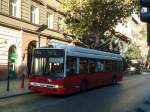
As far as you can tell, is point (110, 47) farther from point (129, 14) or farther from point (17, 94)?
point (17, 94)

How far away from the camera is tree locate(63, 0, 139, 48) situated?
106 feet

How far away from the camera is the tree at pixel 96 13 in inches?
1270

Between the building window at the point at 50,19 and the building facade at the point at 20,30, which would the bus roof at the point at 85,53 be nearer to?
the building facade at the point at 20,30

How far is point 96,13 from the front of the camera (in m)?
32.8

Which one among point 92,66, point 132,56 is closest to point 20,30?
point 92,66

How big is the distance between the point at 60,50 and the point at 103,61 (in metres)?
6.94

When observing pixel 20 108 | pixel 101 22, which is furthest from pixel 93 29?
pixel 20 108

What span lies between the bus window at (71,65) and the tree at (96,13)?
47.5 ft

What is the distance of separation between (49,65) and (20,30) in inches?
436

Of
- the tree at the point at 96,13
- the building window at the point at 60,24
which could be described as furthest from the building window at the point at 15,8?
the building window at the point at 60,24

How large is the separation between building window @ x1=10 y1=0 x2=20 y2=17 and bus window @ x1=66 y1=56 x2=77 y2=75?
33.3ft

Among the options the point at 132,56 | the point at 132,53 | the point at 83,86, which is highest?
the point at 132,53

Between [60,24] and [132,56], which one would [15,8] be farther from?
[132,56]

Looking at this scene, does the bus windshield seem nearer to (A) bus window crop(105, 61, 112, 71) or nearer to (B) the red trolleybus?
(B) the red trolleybus
